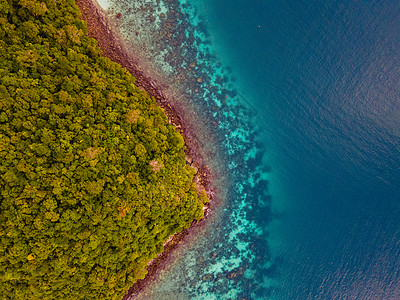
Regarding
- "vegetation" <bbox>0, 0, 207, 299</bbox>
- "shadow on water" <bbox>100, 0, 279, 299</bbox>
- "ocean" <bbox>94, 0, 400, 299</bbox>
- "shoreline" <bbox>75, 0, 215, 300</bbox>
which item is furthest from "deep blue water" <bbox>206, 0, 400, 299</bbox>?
"vegetation" <bbox>0, 0, 207, 299</bbox>

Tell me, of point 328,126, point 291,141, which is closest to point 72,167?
point 291,141

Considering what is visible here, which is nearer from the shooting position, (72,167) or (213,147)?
(72,167)

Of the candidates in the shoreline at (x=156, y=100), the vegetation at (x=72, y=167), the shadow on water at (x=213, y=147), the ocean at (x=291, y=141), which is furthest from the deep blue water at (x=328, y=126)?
the vegetation at (x=72, y=167)

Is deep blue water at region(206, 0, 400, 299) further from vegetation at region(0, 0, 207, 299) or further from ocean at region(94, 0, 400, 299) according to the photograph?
vegetation at region(0, 0, 207, 299)

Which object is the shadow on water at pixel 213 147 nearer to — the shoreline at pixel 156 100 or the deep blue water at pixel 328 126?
the shoreline at pixel 156 100

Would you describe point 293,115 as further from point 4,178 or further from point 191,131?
point 4,178

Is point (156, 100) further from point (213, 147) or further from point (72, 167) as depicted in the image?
point (72, 167)

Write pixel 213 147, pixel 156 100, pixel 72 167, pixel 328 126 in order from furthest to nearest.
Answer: pixel 328 126 < pixel 213 147 < pixel 156 100 < pixel 72 167
